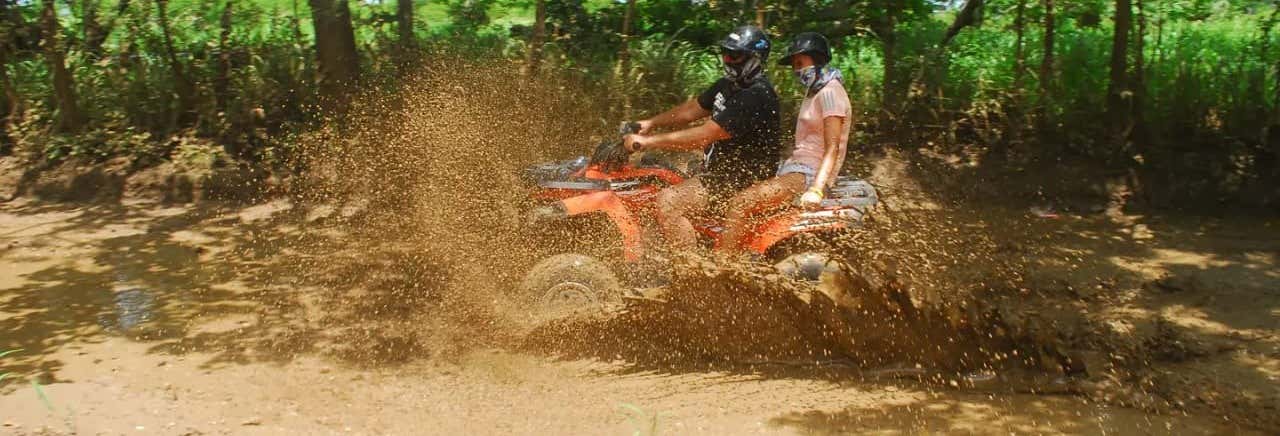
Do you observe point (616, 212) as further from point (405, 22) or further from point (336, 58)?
point (405, 22)

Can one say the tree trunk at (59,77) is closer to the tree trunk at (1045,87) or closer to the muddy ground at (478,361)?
the muddy ground at (478,361)

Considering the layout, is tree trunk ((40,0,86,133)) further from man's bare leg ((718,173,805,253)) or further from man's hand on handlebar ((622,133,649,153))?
man's bare leg ((718,173,805,253))

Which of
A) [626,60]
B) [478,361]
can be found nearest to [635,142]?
[478,361]

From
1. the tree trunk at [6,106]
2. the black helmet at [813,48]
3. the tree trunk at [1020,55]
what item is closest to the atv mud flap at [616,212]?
the black helmet at [813,48]

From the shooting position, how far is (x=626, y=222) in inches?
219

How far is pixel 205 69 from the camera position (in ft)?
34.7

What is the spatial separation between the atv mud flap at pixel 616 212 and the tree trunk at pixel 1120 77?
212 inches

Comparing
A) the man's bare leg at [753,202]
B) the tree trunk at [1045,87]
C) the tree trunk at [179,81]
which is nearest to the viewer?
the man's bare leg at [753,202]

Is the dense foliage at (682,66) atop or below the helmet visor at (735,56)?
below

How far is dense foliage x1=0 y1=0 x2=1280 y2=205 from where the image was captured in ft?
29.4

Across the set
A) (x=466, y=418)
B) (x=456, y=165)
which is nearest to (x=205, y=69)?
(x=456, y=165)

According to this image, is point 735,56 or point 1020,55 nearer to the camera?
point 735,56

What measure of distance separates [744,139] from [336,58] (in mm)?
5698

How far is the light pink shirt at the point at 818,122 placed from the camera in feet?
17.9
